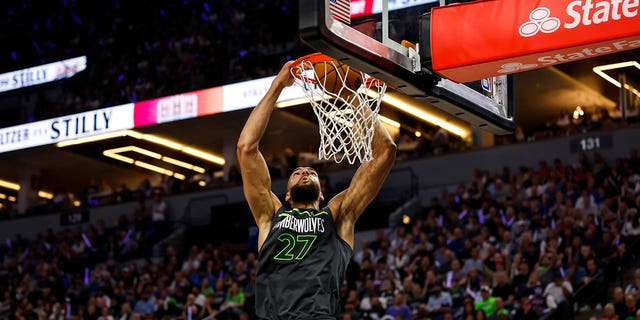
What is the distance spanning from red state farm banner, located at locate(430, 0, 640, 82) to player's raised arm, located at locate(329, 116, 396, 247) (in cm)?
114

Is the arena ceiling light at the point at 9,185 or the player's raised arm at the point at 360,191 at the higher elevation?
the arena ceiling light at the point at 9,185

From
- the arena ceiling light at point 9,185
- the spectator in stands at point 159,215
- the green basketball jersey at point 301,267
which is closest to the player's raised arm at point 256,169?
the green basketball jersey at point 301,267

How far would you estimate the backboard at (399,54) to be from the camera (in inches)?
211

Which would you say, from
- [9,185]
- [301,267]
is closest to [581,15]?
[301,267]

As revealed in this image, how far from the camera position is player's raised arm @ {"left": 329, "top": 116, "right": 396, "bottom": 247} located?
5.12m

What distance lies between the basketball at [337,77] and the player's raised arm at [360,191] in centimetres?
91

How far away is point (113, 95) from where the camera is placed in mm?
24000

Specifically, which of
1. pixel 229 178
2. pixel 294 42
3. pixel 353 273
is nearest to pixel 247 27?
pixel 294 42

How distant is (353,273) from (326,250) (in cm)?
A: 1132

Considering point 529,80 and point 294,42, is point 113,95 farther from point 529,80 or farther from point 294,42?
point 529,80

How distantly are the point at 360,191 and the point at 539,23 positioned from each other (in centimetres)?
175

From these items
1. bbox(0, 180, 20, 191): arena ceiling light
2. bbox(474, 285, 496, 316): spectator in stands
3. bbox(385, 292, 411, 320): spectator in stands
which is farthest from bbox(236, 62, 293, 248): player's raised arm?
bbox(0, 180, 20, 191): arena ceiling light

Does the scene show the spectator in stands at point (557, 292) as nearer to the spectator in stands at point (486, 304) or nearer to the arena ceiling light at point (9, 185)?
the spectator in stands at point (486, 304)

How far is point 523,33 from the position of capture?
20.1 feet
